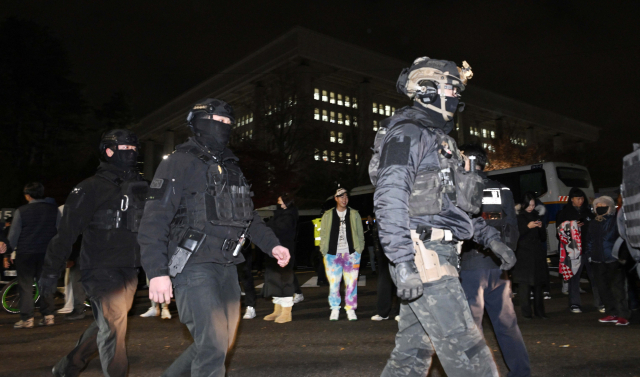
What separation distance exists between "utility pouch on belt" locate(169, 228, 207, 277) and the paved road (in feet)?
7.00

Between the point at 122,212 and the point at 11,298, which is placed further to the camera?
the point at 11,298

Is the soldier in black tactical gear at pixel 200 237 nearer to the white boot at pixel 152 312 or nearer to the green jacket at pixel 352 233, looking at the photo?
the green jacket at pixel 352 233

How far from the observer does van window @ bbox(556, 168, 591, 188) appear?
18528mm

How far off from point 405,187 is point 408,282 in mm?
487

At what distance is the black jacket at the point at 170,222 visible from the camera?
3.04 metres

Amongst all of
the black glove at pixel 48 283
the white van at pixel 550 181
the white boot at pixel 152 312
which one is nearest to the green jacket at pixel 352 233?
the white boot at pixel 152 312

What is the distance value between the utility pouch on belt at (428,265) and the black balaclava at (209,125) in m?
1.55

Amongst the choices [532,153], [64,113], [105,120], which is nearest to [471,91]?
[532,153]

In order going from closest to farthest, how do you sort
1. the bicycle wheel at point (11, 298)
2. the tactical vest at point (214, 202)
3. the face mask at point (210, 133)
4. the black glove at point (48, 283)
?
the tactical vest at point (214, 202) → the face mask at point (210, 133) → the black glove at point (48, 283) → the bicycle wheel at point (11, 298)

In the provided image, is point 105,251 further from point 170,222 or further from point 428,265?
point 428,265

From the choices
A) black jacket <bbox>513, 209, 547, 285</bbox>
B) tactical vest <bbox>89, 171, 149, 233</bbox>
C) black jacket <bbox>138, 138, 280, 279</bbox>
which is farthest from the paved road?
black jacket <bbox>138, 138, 280, 279</bbox>

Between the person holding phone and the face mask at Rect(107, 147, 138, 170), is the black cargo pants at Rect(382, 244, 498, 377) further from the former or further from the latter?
the person holding phone

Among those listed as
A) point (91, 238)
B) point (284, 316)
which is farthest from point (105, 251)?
point (284, 316)

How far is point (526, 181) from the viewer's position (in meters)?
19.0
